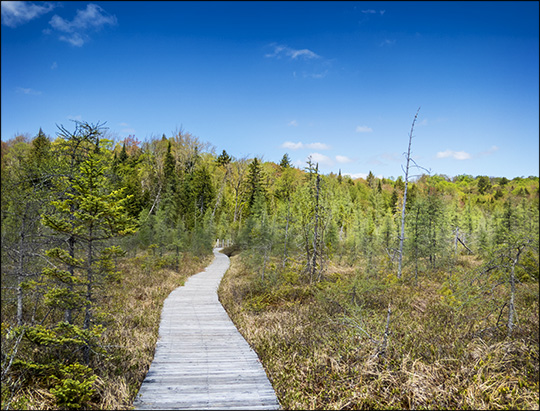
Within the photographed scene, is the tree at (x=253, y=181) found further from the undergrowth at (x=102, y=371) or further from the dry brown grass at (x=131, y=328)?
the undergrowth at (x=102, y=371)

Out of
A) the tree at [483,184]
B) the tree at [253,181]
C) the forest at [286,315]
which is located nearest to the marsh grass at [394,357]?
the forest at [286,315]

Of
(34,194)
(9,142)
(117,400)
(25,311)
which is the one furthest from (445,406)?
(9,142)

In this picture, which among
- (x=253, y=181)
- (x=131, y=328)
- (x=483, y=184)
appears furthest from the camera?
(x=253, y=181)

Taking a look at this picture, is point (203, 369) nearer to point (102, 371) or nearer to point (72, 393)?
point (102, 371)

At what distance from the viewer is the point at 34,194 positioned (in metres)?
6.30

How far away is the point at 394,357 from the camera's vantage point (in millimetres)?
5836

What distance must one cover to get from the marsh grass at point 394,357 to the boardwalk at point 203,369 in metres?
0.37

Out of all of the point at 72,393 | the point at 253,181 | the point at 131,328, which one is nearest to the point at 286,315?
the point at 131,328

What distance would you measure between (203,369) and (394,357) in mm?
3680

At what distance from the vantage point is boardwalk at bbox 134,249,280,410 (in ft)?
14.7

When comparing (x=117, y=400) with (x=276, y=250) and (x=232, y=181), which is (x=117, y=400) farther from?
(x=232, y=181)

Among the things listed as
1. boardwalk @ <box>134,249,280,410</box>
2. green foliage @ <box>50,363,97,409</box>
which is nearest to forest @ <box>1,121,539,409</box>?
green foliage @ <box>50,363,97,409</box>

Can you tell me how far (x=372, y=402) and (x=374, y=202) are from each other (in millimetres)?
51337

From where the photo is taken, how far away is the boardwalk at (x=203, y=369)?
449 cm
